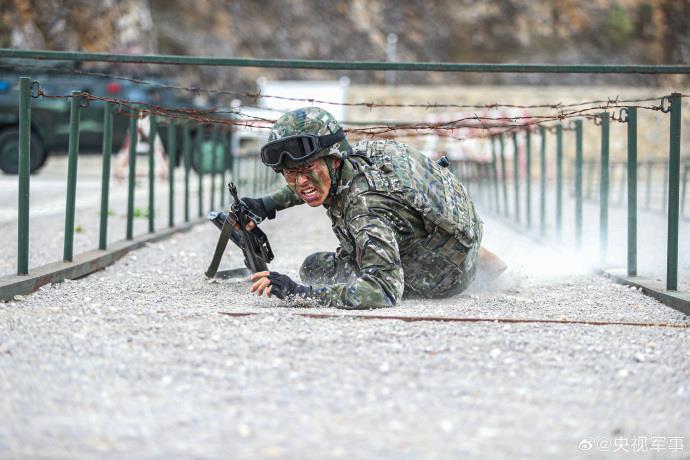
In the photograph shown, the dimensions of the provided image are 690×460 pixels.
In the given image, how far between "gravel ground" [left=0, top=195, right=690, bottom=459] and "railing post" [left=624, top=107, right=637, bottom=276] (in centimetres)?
128

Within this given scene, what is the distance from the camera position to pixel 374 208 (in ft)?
14.7

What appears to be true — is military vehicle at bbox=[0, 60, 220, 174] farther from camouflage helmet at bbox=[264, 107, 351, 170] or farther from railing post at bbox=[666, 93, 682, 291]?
camouflage helmet at bbox=[264, 107, 351, 170]

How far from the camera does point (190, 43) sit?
41500mm

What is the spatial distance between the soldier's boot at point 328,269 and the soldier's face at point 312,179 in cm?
67

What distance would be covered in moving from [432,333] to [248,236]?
64.8 inches

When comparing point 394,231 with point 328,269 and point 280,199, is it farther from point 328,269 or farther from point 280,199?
point 280,199

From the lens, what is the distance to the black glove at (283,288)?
4359 mm

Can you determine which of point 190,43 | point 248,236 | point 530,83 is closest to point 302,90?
point 190,43

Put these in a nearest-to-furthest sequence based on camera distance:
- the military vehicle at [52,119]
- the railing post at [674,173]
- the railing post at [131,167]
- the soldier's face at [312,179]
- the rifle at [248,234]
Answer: the soldier's face at [312,179]
the railing post at [674,173]
the rifle at [248,234]
the railing post at [131,167]
the military vehicle at [52,119]

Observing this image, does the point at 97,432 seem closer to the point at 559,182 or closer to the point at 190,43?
the point at 559,182

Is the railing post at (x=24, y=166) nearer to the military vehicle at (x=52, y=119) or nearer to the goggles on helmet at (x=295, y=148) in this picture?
the goggles on helmet at (x=295, y=148)

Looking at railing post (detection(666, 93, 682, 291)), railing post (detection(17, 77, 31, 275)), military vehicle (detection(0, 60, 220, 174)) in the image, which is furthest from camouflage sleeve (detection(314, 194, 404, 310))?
military vehicle (detection(0, 60, 220, 174))

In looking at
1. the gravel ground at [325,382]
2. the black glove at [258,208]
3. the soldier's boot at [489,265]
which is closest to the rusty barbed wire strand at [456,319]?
the gravel ground at [325,382]

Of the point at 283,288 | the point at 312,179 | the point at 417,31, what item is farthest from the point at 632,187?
the point at 417,31
